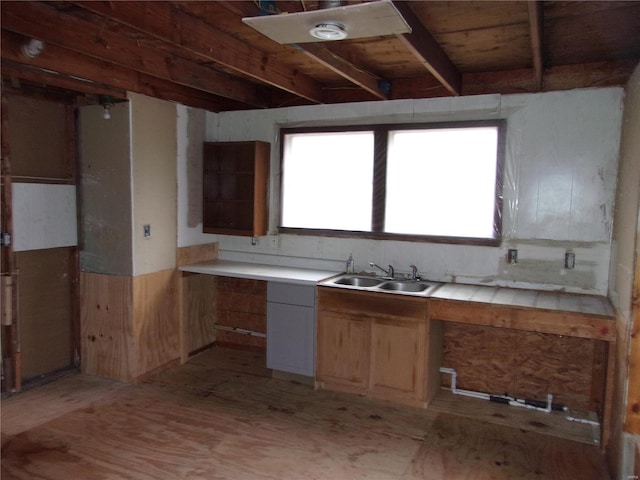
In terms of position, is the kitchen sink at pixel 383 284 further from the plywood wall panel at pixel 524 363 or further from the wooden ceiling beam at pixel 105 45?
the wooden ceiling beam at pixel 105 45

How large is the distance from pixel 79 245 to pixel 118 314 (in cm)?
70

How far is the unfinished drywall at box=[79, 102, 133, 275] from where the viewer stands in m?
3.71

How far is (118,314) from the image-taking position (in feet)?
12.6

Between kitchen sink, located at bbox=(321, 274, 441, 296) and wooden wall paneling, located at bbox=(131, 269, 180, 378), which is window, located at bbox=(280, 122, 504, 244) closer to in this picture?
kitchen sink, located at bbox=(321, 274, 441, 296)

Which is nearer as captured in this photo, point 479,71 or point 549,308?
point 549,308

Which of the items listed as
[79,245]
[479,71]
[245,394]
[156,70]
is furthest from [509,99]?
[79,245]

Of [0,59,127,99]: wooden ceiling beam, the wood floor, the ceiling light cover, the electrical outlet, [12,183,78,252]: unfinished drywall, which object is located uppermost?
[0,59,127,99]: wooden ceiling beam

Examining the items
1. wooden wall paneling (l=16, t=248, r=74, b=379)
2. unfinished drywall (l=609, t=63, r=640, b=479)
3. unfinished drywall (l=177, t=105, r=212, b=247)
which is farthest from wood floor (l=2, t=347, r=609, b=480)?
unfinished drywall (l=177, t=105, r=212, b=247)

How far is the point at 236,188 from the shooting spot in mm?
4418

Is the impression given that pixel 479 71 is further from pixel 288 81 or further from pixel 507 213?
pixel 288 81

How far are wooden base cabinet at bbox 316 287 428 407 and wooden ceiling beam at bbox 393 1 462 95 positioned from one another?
154 cm

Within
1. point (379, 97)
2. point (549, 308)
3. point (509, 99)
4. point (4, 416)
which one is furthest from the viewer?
point (379, 97)

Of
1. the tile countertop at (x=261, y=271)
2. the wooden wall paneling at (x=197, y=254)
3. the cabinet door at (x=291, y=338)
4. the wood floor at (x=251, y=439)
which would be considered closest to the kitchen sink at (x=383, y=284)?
the tile countertop at (x=261, y=271)

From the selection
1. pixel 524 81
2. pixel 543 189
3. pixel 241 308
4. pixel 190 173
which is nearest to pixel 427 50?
pixel 524 81
